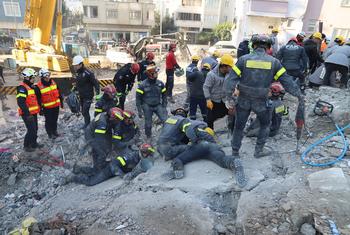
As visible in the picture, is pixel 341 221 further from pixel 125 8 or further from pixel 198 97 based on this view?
pixel 125 8

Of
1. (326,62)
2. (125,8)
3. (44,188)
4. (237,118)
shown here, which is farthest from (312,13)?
(125,8)

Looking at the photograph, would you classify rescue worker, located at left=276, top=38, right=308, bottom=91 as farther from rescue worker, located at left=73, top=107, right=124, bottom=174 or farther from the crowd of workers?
rescue worker, located at left=73, top=107, right=124, bottom=174

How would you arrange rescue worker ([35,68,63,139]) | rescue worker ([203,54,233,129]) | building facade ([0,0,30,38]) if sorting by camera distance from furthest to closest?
1. building facade ([0,0,30,38])
2. rescue worker ([35,68,63,139])
3. rescue worker ([203,54,233,129])

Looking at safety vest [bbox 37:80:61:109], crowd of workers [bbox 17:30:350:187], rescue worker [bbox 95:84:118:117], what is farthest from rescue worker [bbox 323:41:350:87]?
safety vest [bbox 37:80:61:109]

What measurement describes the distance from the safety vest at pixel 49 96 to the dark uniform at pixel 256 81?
405 centimetres

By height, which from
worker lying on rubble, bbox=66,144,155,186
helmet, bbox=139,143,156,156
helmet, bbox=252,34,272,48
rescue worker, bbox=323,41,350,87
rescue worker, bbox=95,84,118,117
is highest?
helmet, bbox=252,34,272,48

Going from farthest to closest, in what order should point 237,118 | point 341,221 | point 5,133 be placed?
1. point 5,133
2. point 237,118
3. point 341,221

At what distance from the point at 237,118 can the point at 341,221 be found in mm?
1773

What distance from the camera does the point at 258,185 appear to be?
376 centimetres

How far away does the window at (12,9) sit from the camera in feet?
106

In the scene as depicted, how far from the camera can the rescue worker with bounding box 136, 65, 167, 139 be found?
586 cm

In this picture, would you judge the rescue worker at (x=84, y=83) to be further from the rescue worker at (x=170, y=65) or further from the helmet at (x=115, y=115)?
the rescue worker at (x=170, y=65)

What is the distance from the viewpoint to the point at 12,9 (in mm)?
32781

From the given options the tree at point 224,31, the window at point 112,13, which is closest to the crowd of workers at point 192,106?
the tree at point 224,31
